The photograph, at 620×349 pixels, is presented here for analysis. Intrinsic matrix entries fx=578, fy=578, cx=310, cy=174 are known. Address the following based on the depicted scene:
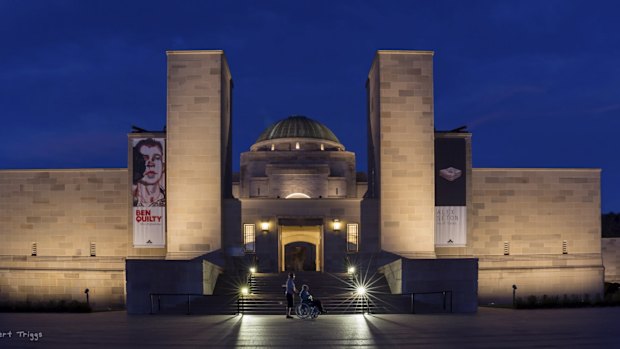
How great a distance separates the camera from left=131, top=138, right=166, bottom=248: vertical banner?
28922mm

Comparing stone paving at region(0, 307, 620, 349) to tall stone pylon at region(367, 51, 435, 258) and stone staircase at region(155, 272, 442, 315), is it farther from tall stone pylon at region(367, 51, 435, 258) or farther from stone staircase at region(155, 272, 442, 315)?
tall stone pylon at region(367, 51, 435, 258)

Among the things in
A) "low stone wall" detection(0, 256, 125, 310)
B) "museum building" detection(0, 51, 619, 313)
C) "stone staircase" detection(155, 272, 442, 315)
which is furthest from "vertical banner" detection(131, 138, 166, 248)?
"stone staircase" detection(155, 272, 442, 315)

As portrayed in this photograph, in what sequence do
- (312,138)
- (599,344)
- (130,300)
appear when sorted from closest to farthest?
(599,344), (130,300), (312,138)

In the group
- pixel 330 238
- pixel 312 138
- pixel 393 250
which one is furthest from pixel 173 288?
pixel 312 138

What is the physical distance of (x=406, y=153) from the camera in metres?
28.3

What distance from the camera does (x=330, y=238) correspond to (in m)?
27.8

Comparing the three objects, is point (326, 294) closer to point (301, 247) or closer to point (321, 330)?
point (321, 330)

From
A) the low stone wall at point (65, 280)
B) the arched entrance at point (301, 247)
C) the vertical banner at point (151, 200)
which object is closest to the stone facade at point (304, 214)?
the arched entrance at point (301, 247)

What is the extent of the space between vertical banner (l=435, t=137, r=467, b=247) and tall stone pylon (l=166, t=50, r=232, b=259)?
35.9ft

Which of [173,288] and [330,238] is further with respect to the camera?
[330,238]

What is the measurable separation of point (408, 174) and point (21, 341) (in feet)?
62.5

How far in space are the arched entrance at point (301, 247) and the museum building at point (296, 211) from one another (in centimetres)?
12

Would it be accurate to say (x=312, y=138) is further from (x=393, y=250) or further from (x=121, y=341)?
(x=121, y=341)

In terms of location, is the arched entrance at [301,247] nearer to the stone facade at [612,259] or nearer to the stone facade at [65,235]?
the stone facade at [65,235]
